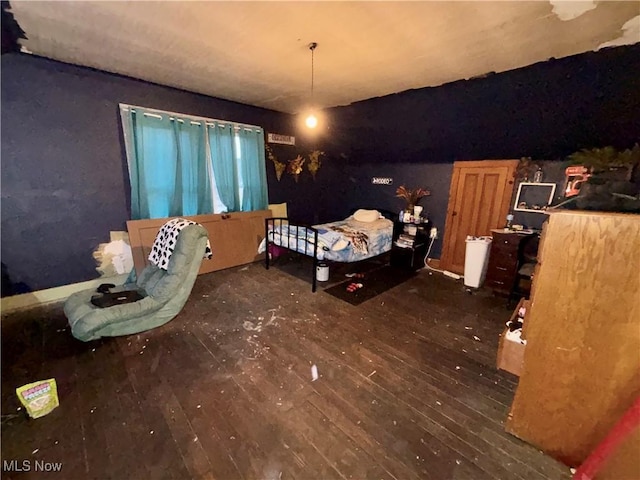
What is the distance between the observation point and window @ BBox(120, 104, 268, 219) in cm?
332

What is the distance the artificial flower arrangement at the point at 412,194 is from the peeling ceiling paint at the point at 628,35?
2.29 metres

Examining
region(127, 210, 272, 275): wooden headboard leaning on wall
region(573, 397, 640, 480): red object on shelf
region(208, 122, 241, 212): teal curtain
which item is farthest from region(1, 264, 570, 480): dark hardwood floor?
region(208, 122, 241, 212): teal curtain

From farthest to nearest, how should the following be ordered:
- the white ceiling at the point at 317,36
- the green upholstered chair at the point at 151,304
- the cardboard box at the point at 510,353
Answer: the green upholstered chair at the point at 151,304 < the cardboard box at the point at 510,353 < the white ceiling at the point at 317,36

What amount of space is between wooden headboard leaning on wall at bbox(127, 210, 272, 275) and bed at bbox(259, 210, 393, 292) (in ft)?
0.72

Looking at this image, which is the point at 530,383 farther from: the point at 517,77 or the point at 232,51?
the point at 232,51

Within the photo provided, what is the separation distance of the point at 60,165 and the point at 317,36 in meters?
2.96

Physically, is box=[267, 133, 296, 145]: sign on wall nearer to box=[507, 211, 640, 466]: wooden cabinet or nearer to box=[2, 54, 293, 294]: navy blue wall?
box=[2, 54, 293, 294]: navy blue wall

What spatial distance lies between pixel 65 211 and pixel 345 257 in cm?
321

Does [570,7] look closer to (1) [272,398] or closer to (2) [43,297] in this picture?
(1) [272,398]

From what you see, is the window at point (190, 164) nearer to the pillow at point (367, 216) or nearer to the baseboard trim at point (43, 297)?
the baseboard trim at point (43, 297)

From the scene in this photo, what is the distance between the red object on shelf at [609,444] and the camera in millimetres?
1117

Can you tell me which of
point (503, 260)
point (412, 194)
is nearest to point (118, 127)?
point (412, 194)

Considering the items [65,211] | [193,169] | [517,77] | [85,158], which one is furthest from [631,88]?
[65,211]

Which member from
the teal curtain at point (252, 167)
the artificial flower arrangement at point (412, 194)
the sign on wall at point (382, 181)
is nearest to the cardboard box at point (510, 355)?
the artificial flower arrangement at point (412, 194)
